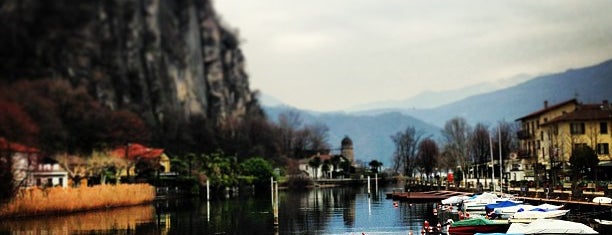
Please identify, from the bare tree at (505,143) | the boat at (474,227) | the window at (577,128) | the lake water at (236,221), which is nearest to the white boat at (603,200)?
the lake water at (236,221)

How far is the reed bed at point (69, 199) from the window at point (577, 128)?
49046 mm

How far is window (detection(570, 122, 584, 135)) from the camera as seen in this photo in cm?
8856

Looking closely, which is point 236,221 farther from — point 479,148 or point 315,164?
point 315,164

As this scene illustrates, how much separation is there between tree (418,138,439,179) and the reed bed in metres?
62.5

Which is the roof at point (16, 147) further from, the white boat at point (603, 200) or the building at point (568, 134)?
the building at point (568, 134)

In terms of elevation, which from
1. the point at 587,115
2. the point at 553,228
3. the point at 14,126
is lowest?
the point at 553,228

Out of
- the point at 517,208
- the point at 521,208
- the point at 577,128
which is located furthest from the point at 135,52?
the point at 521,208

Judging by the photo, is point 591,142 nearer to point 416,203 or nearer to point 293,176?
point 416,203

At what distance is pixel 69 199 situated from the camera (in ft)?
224

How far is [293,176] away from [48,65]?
181 ft

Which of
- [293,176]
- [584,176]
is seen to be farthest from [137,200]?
[293,176]

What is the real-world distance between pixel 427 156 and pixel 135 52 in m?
59.7

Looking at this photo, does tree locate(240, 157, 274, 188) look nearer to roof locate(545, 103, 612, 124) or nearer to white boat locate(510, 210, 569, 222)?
roof locate(545, 103, 612, 124)

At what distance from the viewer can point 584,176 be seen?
76.6 meters
